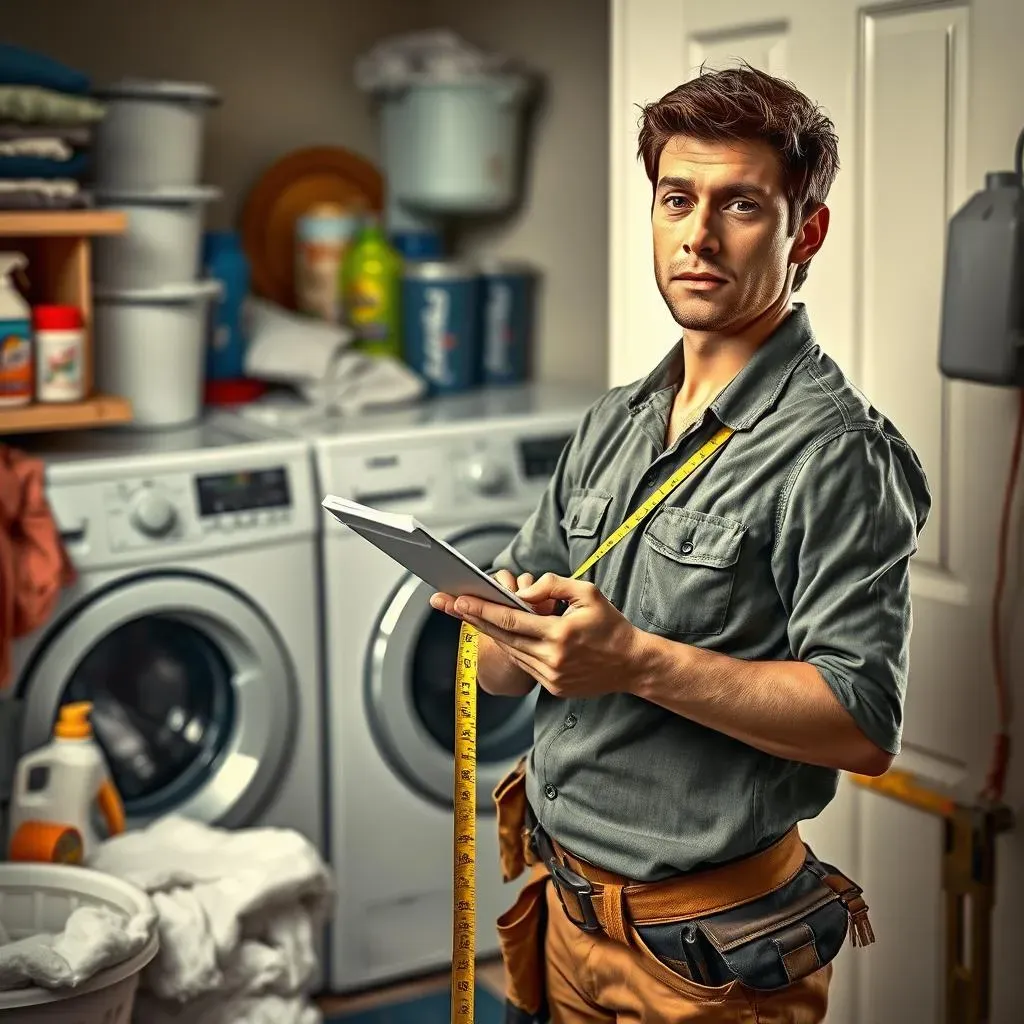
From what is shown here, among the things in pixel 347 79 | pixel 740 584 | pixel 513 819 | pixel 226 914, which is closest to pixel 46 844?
pixel 226 914

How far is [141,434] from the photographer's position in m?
2.91

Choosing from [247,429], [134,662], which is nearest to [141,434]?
[247,429]

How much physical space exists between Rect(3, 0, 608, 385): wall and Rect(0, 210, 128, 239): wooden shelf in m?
0.75

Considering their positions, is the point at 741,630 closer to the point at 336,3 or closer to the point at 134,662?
the point at 134,662

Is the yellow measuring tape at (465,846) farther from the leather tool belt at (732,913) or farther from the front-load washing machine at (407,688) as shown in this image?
the front-load washing machine at (407,688)

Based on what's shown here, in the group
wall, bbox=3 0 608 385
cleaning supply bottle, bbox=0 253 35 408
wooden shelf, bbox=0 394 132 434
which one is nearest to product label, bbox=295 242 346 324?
wall, bbox=3 0 608 385

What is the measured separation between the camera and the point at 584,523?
1.56m

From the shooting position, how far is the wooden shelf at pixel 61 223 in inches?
102

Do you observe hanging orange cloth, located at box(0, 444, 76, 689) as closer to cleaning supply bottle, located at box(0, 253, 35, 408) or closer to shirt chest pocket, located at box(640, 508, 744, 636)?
cleaning supply bottle, located at box(0, 253, 35, 408)

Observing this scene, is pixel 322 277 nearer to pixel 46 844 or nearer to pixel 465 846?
pixel 46 844

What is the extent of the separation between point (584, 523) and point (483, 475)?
1334mm

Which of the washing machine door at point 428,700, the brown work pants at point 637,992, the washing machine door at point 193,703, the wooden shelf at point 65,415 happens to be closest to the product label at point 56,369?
the wooden shelf at point 65,415

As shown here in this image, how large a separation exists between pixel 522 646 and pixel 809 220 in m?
0.48

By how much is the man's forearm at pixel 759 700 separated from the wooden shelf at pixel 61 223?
5.47ft
